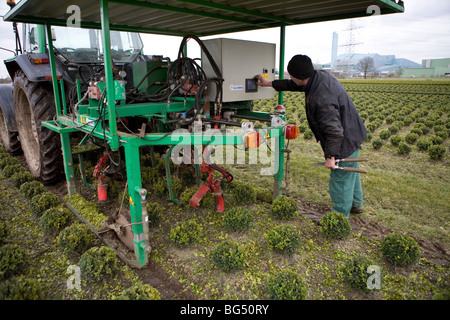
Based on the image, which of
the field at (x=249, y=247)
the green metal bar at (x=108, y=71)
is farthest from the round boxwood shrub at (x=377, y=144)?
the green metal bar at (x=108, y=71)

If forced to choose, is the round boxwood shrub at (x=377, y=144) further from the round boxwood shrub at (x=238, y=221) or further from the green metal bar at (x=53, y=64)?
the green metal bar at (x=53, y=64)

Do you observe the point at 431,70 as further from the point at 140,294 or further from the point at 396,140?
the point at 140,294

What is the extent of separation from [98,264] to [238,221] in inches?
62.2

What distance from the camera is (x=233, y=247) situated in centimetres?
303

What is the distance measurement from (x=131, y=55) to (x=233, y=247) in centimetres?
438

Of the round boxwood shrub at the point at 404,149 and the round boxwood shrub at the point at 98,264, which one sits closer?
the round boxwood shrub at the point at 98,264

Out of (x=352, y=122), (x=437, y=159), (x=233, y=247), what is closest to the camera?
(x=233, y=247)

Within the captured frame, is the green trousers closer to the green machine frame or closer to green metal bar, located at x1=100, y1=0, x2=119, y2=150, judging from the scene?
the green machine frame

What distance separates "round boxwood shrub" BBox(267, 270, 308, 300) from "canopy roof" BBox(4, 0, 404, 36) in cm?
273

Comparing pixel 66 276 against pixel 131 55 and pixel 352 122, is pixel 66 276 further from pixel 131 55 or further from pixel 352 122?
pixel 131 55

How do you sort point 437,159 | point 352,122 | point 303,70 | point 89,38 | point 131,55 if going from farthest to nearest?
point 437,159
point 131,55
point 89,38
point 352,122
point 303,70

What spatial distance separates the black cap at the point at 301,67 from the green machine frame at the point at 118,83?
61 cm

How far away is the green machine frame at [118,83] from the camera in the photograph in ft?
9.51
